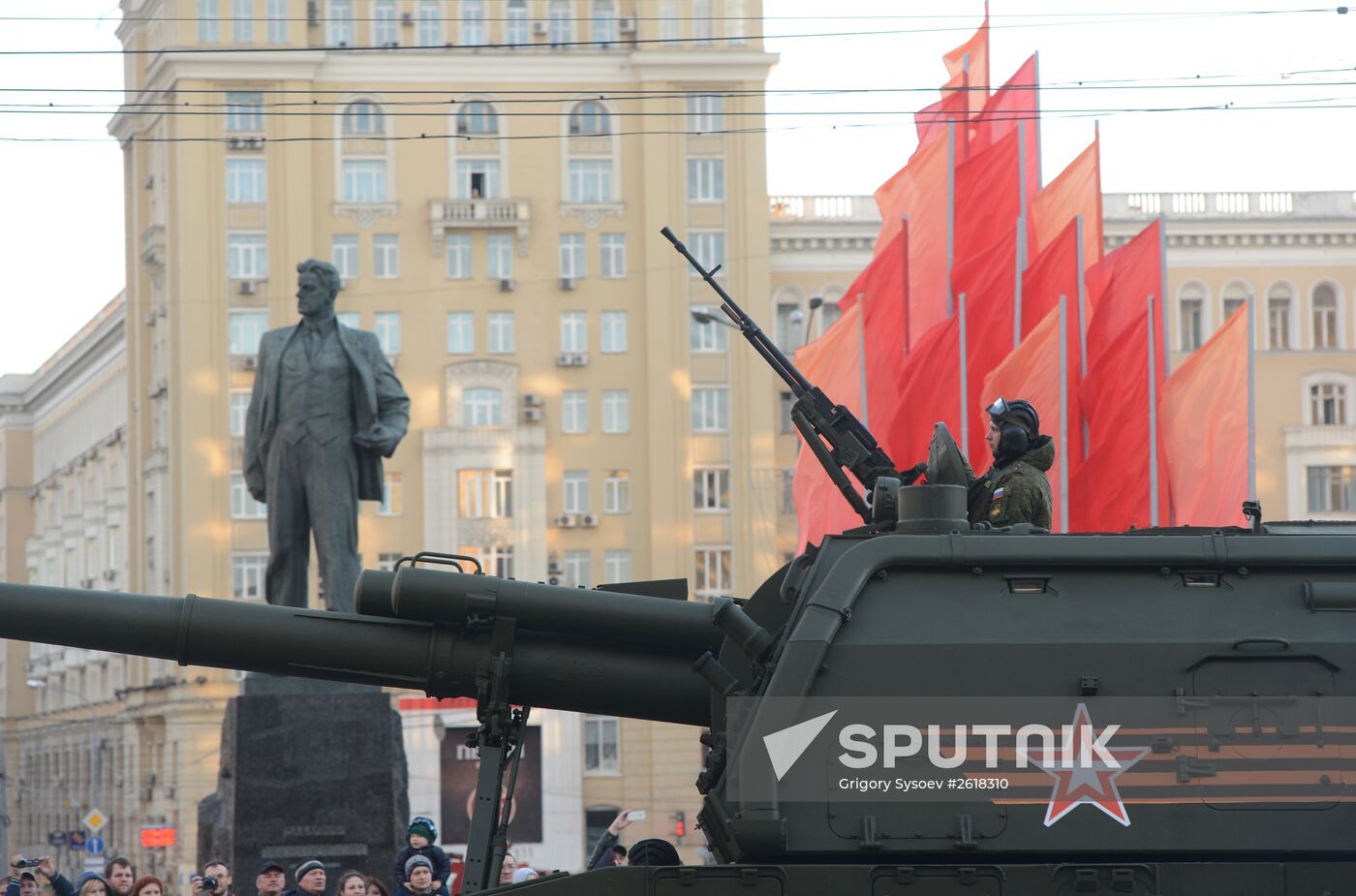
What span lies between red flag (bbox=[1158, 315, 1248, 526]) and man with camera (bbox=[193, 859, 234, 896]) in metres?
21.5

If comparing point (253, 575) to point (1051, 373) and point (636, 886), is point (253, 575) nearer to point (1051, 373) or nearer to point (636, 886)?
point (1051, 373)

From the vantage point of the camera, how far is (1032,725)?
8.38 m

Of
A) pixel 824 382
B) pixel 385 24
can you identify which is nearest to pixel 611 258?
pixel 385 24

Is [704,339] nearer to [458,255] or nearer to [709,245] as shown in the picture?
[709,245]

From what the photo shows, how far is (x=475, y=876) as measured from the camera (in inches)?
340

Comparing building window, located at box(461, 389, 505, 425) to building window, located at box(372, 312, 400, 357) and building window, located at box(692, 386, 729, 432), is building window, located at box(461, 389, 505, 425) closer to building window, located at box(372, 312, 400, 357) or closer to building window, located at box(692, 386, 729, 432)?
building window, located at box(372, 312, 400, 357)

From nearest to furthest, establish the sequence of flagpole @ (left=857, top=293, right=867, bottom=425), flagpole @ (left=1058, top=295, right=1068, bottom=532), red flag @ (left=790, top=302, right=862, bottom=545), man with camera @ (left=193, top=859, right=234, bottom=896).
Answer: man with camera @ (left=193, top=859, right=234, bottom=896) < red flag @ (left=790, top=302, right=862, bottom=545) < flagpole @ (left=1058, top=295, right=1068, bottom=532) < flagpole @ (left=857, top=293, right=867, bottom=425)

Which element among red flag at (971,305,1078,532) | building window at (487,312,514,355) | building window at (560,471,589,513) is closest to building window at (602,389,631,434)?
building window at (560,471,589,513)

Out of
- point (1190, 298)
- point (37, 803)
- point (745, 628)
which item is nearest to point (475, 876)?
point (745, 628)

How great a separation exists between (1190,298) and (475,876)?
2324 inches

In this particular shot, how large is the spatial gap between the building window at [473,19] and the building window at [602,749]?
1980 centimetres

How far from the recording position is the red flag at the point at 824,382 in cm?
3170

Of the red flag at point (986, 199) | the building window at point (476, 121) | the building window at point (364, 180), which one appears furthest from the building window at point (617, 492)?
the red flag at point (986, 199)

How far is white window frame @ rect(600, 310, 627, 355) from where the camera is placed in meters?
63.6
